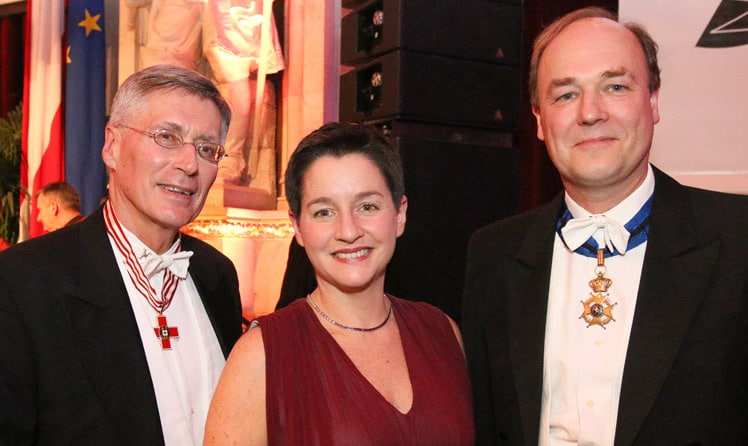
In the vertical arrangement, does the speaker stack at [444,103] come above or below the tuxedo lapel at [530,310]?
above

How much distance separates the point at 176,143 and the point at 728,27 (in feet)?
7.76

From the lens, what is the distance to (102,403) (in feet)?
5.65

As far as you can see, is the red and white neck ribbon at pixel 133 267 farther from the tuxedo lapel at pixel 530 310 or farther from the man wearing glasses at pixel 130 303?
the tuxedo lapel at pixel 530 310

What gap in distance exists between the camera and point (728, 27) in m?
3.02

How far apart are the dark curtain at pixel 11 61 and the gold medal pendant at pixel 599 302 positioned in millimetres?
8483

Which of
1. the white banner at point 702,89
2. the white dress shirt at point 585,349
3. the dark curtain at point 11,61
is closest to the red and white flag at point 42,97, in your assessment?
the dark curtain at point 11,61

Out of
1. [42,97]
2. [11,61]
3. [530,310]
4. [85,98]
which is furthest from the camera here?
[11,61]

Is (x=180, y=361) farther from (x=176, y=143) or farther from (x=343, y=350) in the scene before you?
(x=176, y=143)

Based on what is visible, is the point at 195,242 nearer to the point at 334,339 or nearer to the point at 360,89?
the point at 334,339

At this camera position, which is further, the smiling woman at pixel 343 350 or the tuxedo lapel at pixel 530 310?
the tuxedo lapel at pixel 530 310

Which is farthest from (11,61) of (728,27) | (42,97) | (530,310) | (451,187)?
(530,310)

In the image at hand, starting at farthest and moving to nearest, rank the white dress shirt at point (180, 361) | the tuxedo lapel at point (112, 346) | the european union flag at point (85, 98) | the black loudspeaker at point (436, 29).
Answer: the european union flag at point (85, 98) → the black loudspeaker at point (436, 29) → the white dress shirt at point (180, 361) → the tuxedo lapel at point (112, 346)

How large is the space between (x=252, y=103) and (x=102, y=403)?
4.87m

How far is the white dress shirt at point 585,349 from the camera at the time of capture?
5.60 ft
